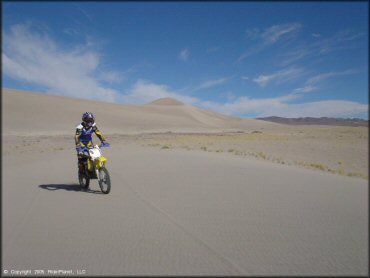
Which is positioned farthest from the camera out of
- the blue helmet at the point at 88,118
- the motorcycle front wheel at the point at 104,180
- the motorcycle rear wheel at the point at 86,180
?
the motorcycle rear wheel at the point at 86,180

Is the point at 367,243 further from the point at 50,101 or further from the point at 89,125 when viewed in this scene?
the point at 50,101

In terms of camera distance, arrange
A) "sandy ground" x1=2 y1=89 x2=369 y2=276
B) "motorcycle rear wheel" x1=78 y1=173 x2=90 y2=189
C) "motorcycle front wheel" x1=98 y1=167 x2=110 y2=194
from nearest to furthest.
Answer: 1. "sandy ground" x1=2 y1=89 x2=369 y2=276
2. "motorcycle front wheel" x1=98 y1=167 x2=110 y2=194
3. "motorcycle rear wheel" x1=78 y1=173 x2=90 y2=189

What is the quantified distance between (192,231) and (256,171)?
20.5 feet

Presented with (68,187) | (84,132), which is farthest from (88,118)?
(68,187)

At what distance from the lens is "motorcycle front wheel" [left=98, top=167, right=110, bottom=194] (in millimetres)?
6763

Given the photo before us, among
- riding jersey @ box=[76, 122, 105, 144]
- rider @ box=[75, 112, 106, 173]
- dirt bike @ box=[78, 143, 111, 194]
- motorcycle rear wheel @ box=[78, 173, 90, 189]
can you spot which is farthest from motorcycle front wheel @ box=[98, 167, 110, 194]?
riding jersey @ box=[76, 122, 105, 144]

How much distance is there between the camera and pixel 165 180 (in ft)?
28.5

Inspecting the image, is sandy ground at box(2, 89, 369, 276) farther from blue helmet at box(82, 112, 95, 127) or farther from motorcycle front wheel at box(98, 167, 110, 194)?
blue helmet at box(82, 112, 95, 127)

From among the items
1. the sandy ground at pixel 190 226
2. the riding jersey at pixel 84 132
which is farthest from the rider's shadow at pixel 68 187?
the riding jersey at pixel 84 132

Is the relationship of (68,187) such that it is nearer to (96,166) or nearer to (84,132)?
(96,166)

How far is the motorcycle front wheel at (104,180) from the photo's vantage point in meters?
6.76

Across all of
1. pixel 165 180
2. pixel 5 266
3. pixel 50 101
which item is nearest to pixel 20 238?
pixel 5 266

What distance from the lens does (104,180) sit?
681 cm

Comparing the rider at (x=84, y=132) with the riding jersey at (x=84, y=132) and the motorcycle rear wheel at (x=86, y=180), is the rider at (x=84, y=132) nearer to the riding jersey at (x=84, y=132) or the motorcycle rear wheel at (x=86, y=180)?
the riding jersey at (x=84, y=132)
